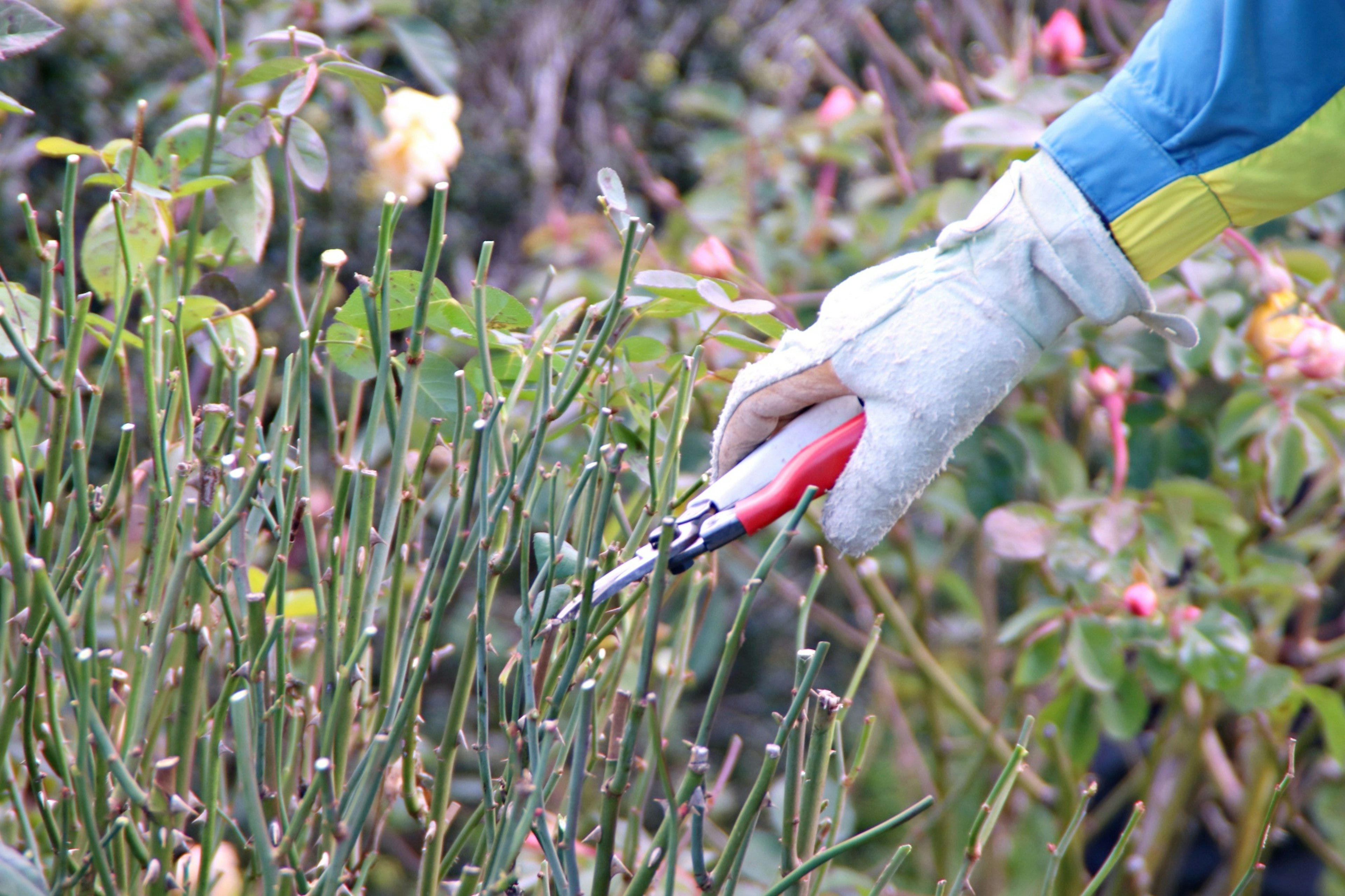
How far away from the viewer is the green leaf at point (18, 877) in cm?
45

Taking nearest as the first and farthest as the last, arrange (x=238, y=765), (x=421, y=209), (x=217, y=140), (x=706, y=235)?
1. (x=238, y=765)
2. (x=217, y=140)
3. (x=706, y=235)
4. (x=421, y=209)

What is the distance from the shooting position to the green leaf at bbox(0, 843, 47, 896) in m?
0.45

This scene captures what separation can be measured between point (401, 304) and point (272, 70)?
0.23 metres

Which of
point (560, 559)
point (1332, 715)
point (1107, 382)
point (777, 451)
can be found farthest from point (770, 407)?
point (1332, 715)

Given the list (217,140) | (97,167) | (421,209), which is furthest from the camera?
(421,209)

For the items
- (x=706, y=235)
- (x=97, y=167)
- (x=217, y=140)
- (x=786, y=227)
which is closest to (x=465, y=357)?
(x=706, y=235)

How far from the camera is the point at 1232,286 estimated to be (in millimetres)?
1367

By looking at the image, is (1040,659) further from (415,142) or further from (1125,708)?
(415,142)

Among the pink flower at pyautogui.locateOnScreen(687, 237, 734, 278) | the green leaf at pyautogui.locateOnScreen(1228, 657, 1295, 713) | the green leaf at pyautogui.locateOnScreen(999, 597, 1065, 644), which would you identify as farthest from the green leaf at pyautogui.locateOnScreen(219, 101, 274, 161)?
the green leaf at pyautogui.locateOnScreen(1228, 657, 1295, 713)

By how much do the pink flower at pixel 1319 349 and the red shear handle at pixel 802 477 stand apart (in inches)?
25.4

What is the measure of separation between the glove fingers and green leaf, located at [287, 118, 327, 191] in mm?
331

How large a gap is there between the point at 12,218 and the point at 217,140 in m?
1.56

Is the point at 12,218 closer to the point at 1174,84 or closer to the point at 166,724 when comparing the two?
the point at 166,724

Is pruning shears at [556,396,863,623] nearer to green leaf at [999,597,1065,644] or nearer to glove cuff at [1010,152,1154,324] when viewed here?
glove cuff at [1010,152,1154,324]
